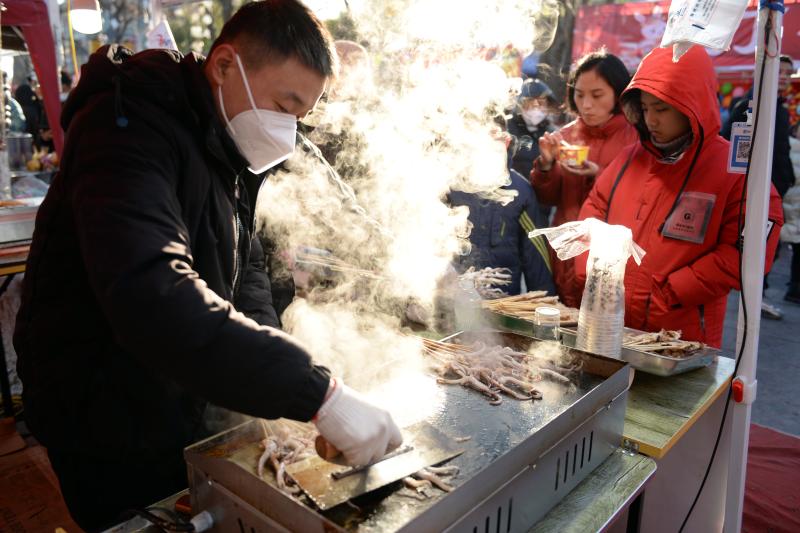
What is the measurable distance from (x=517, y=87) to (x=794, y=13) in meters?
7.35

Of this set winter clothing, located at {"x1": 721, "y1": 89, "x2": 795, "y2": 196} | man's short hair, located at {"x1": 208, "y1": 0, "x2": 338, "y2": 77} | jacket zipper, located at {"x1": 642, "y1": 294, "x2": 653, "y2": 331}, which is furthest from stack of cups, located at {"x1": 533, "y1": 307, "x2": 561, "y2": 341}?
winter clothing, located at {"x1": 721, "y1": 89, "x2": 795, "y2": 196}

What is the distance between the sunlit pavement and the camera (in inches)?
196

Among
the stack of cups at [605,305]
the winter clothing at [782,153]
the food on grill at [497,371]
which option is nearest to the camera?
the food on grill at [497,371]

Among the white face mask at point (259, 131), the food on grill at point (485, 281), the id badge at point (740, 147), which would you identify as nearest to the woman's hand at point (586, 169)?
the food on grill at point (485, 281)

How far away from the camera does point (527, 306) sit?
3.26 m

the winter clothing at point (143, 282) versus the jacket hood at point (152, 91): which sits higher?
the jacket hood at point (152, 91)

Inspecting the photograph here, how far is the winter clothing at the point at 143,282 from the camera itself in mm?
1272

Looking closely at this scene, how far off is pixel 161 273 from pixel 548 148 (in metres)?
3.59

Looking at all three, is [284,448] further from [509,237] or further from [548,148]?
[548,148]

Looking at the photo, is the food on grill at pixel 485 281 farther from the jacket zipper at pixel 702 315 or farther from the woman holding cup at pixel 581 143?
the jacket zipper at pixel 702 315

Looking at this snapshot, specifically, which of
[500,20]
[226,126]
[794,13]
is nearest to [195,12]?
[794,13]

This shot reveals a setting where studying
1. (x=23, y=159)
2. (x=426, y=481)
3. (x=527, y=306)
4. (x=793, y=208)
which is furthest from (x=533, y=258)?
(x=23, y=159)

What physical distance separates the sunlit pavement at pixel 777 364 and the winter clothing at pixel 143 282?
5038 mm

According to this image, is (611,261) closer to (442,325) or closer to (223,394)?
(442,325)
